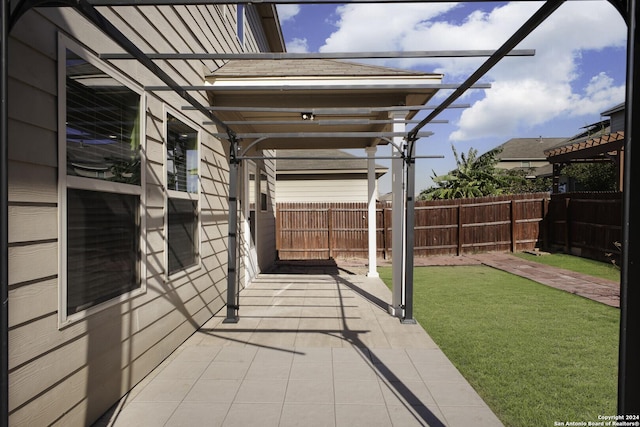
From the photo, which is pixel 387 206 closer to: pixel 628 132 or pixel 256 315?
pixel 256 315

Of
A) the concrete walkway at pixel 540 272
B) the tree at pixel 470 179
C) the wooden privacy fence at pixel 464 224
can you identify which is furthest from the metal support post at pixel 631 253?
the tree at pixel 470 179

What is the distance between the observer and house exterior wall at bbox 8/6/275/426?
2043 mm

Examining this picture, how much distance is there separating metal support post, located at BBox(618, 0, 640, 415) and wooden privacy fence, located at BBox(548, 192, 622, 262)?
9.17 metres

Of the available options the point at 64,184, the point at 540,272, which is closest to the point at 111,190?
the point at 64,184

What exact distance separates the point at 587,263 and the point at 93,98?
11033mm

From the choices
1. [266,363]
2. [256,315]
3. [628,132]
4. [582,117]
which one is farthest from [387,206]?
[582,117]

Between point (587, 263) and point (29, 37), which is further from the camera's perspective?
point (587, 263)

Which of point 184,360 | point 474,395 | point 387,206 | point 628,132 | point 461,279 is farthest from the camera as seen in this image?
point 387,206

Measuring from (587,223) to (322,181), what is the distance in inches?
340

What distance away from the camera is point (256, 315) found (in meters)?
5.65

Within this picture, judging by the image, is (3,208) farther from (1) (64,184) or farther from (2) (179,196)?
(2) (179,196)

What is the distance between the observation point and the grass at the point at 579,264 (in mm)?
8641

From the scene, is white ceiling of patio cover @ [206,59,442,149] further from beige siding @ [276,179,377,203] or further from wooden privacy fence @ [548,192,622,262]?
beige siding @ [276,179,377,203]

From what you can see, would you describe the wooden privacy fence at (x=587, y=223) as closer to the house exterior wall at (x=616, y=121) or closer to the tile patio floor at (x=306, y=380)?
the tile patio floor at (x=306, y=380)
